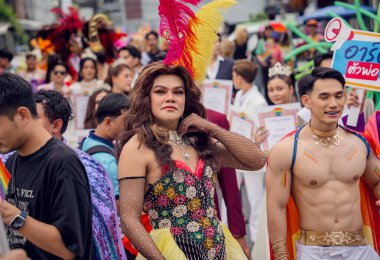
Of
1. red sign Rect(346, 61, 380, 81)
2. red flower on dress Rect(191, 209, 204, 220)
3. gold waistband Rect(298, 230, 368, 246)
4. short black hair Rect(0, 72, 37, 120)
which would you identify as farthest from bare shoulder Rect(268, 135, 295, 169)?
short black hair Rect(0, 72, 37, 120)

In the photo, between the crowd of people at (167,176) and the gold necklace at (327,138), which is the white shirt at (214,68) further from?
the gold necklace at (327,138)

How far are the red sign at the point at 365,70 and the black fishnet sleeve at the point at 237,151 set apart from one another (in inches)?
77.2

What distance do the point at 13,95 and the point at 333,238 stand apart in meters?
2.49

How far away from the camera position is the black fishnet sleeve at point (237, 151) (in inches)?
192

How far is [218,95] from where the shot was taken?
9.28 m

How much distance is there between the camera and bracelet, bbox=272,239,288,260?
5.38 metres

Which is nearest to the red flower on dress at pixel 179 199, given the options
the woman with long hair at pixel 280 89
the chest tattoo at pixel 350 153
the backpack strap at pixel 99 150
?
the chest tattoo at pixel 350 153

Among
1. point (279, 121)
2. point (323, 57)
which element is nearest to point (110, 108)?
point (279, 121)

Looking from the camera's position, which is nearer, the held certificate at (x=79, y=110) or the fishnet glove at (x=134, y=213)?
the fishnet glove at (x=134, y=213)

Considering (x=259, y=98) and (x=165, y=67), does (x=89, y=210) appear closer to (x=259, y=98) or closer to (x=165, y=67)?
(x=165, y=67)

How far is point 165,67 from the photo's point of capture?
15.9 ft

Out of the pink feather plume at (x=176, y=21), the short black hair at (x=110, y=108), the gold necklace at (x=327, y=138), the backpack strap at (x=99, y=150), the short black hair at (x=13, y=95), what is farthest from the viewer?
the short black hair at (x=110, y=108)

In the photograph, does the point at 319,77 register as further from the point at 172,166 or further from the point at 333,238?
the point at 172,166

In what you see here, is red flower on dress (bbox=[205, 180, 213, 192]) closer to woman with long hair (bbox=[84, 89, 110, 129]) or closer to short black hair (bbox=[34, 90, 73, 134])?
short black hair (bbox=[34, 90, 73, 134])
